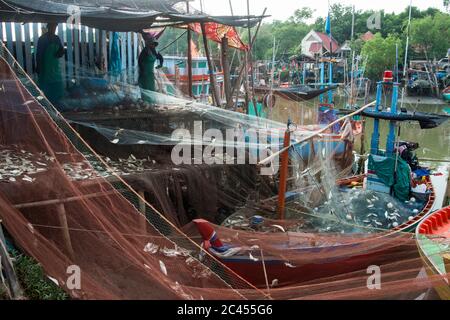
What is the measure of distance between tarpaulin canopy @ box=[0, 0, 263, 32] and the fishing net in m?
1.21

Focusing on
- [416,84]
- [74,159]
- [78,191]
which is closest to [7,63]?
[74,159]

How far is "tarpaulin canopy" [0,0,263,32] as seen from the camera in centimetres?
569

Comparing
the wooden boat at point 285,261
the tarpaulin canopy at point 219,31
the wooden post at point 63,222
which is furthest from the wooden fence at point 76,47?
the wooden boat at point 285,261

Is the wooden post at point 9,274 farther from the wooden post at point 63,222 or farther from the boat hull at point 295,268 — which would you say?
the boat hull at point 295,268

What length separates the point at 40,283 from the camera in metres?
3.43

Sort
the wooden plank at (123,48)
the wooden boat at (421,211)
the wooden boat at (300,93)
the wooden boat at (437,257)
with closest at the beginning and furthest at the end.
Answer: the wooden boat at (437,257), the wooden boat at (421,211), the wooden plank at (123,48), the wooden boat at (300,93)

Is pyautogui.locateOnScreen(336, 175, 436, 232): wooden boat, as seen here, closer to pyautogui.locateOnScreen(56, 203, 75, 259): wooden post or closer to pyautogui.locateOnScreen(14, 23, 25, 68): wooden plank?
pyautogui.locateOnScreen(56, 203, 75, 259): wooden post

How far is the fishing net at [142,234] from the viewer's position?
362 cm

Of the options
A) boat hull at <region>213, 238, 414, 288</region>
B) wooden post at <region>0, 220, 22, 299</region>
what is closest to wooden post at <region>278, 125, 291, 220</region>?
boat hull at <region>213, 238, 414, 288</region>

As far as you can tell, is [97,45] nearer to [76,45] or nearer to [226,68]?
[76,45]

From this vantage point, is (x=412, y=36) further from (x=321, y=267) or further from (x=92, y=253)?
(x=92, y=253)

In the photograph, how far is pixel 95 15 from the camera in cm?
628

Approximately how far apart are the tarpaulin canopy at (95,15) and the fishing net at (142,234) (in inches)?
47.6

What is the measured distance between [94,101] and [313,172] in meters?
3.79
